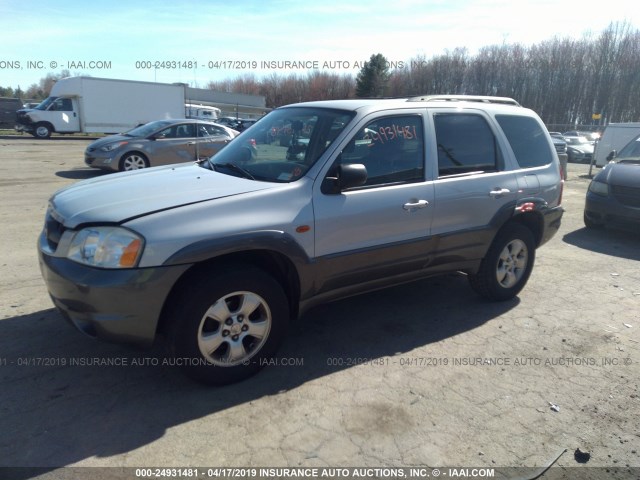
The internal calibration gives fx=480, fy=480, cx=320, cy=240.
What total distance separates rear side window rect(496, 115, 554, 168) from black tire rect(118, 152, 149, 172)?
9.58 m

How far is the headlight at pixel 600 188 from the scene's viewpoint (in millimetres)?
7834

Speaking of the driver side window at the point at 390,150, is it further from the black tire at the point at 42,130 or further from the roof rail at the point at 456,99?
the black tire at the point at 42,130

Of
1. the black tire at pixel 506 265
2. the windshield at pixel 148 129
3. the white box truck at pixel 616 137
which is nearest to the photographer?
the black tire at pixel 506 265

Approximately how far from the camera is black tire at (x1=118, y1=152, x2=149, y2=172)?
39.3 ft

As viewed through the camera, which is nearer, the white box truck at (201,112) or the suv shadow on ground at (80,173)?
the suv shadow on ground at (80,173)

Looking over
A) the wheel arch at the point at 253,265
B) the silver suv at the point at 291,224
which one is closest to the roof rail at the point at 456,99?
the silver suv at the point at 291,224

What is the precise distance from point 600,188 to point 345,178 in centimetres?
639

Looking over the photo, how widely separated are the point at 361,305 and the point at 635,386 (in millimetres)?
2301

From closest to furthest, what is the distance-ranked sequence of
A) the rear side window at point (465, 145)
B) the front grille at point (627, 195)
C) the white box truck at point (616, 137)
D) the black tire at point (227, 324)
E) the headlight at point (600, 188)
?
the black tire at point (227, 324), the rear side window at point (465, 145), the front grille at point (627, 195), the headlight at point (600, 188), the white box truck at point (616, 137)

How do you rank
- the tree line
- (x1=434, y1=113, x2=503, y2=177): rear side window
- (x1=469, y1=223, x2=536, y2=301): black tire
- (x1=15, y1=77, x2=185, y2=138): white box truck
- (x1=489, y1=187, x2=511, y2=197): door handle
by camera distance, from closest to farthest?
(x1=434, y1=113, x2=503, y2=177): rear side window
(x1=489, y1=187, x2=511, y2=197): door handle
(x1=469, y1=223, x2=536, y2=301): black tire
(x1=15, y1=77, x2=185, y2=138): white box truck
the tree line

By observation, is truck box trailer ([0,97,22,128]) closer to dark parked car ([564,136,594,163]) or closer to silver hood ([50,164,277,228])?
silver hood ([50,164,277,228])

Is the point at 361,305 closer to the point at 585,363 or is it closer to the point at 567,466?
the point at 585,363

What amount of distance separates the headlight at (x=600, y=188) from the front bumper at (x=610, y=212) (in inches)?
2.2

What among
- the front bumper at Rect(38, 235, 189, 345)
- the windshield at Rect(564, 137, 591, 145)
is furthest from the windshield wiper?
the windshield at Rect(564, 137, 591, 145)
